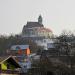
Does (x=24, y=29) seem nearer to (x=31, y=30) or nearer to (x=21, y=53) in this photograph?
(x=31, y=30)

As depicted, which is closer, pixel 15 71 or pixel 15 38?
pixel 15 71

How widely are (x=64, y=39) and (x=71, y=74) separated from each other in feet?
46.1

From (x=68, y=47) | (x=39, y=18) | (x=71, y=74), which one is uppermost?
(x=39, y=18)

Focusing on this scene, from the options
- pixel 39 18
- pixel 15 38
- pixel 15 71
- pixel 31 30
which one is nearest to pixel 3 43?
pixel 15 38

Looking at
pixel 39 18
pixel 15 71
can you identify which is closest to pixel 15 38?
pixel 39 18

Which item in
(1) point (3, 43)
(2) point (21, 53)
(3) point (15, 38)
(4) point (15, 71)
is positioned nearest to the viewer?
(4) point (15, 71)

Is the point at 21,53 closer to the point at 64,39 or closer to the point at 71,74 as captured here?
the point at 64,39

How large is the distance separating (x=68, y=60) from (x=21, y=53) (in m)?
57.4

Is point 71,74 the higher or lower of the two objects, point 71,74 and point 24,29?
the lower

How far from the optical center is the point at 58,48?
166 ft

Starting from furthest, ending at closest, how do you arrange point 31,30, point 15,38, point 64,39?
point 31,30
point 15,38
point 64,39

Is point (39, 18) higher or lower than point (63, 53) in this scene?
higher

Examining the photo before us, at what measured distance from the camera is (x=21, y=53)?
99562mm

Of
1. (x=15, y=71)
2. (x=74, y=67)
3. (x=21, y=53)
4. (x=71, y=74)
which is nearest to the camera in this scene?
(x=15, y=71)
